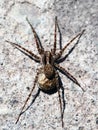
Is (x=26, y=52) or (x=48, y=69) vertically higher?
(x=26, y=52)

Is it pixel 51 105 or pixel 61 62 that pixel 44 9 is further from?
pixel 51 105

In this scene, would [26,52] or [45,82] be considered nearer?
[45,82]

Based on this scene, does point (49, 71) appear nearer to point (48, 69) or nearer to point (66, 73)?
point (48, 69)

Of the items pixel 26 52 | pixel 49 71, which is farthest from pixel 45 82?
pixel 26 52

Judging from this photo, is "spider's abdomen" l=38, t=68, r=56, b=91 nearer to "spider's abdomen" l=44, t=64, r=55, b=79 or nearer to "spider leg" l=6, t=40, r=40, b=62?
"spider's abdomen" l=44, t=64, r=55, b=79

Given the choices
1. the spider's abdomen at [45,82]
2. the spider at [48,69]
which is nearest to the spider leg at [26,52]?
the spider at [48,69]
